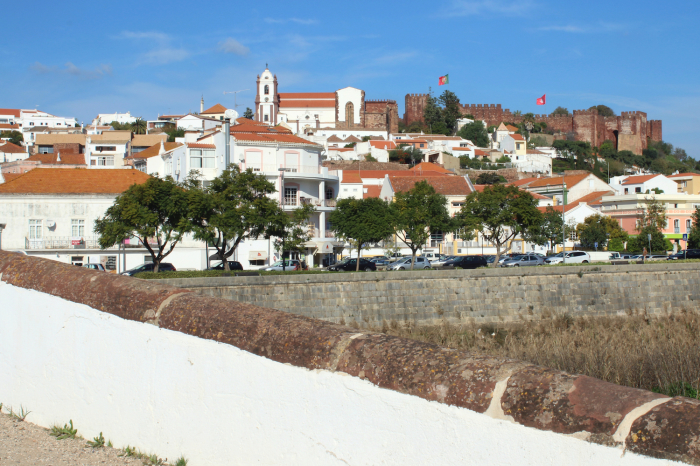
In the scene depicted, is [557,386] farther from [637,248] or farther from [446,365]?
[637,248]

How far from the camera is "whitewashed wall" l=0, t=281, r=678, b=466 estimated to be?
3152mm

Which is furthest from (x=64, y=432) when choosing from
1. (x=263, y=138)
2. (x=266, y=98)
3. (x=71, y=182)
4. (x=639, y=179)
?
(x=266, y=98)

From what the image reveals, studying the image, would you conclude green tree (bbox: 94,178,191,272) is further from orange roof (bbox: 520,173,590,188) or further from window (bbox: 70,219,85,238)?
orange roof (bbox: 520,173,590,188)

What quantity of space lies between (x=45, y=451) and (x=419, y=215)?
124 ft

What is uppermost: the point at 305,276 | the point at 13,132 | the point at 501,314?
the point at 13,132

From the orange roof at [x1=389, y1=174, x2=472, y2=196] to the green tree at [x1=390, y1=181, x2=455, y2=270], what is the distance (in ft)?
53.7

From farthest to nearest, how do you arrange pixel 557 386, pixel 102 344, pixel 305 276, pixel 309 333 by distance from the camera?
pixel 305 276 < pixel 102 344 < pixel 309 333 < pixel 557 386

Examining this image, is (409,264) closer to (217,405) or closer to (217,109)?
(217,405)

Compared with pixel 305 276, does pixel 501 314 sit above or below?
below

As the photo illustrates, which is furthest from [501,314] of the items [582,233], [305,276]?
[582,233]

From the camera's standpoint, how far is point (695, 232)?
54.2m

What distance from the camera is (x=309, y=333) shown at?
12.6 feet

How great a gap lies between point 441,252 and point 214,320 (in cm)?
5316

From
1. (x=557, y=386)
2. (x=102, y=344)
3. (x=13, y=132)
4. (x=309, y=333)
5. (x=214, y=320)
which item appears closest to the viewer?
(x=557, y=386)
